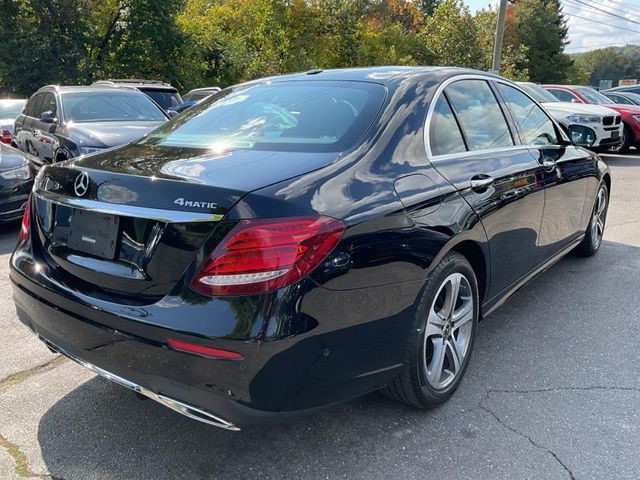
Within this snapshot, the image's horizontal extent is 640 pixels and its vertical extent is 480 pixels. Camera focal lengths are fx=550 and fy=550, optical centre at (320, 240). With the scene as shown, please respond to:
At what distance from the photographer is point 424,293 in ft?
8.00

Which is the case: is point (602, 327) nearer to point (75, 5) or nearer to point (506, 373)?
point (506, 373)

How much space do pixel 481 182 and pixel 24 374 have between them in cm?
273

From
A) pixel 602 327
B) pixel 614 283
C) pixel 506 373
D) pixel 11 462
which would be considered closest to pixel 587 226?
pixel 614 283

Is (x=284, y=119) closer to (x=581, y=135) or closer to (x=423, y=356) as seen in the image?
(x=423, y=356)

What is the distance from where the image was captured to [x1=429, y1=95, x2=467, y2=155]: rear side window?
9.09ft

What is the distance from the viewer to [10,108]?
12.5 meters

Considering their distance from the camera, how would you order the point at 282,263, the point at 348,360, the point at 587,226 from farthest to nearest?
the point at 587,226 < the point at 348,360 < the point at 282,263

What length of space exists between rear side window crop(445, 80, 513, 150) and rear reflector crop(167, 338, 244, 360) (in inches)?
72.8

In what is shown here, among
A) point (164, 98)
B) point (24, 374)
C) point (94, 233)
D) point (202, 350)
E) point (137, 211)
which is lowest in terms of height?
point (24, 374)

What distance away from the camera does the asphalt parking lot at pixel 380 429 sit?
2322 millimetres

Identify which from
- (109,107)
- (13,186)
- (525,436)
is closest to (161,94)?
(109,107)

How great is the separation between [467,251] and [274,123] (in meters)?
1.20

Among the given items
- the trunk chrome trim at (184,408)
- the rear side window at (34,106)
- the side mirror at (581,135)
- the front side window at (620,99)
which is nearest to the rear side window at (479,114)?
the side mirror at (581,135)

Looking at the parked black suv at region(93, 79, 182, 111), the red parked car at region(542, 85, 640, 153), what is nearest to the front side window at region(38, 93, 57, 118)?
the parked black suv at region(93, 79, 182, 111)
